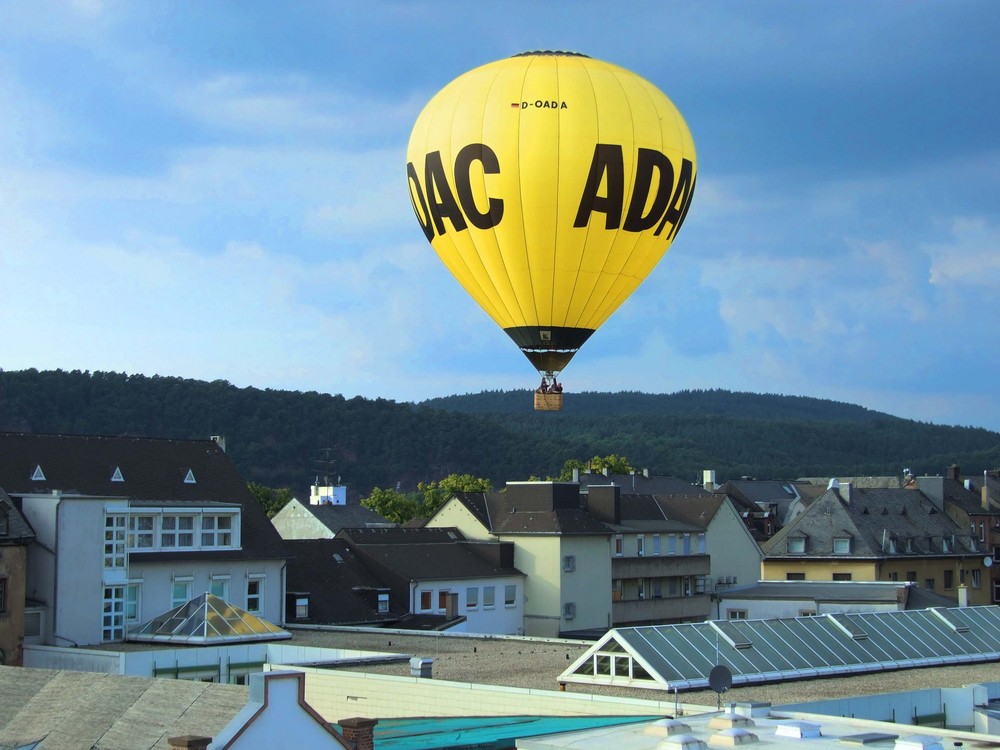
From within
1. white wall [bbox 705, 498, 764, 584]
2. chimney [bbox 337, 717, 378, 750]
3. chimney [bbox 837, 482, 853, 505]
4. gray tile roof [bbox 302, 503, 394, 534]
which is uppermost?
chimney [bbox 837, 482, 853, 505]

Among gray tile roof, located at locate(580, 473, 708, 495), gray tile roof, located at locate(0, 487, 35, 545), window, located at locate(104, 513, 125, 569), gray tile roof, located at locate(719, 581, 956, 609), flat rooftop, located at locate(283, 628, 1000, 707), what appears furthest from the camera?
gray tile roof, located at locate(580, 473, 708, 495)

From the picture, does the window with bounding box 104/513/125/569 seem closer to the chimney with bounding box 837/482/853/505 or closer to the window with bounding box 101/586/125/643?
the window with bounding box 101/586/125/643

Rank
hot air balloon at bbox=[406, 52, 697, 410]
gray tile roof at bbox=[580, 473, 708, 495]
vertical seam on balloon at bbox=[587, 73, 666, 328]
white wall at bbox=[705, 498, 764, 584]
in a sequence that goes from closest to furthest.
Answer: hot air balloon at bbox=[406, 52, 697, 410] → vertical seam on balloon at bbox=[587, 73, 666, 328] → white wall at bbox=[705, 498, 764, 584] → gray tile roof at bbox=[580, 473, 708, 495]

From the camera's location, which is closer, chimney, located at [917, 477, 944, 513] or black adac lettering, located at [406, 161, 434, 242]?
black adac lettering, located at [406, 161, 434, 242]

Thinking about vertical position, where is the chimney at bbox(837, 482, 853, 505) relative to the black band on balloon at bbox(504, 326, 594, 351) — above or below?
below

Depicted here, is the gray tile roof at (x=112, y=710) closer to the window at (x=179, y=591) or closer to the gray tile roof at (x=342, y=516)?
the window at (x=179, y=591)

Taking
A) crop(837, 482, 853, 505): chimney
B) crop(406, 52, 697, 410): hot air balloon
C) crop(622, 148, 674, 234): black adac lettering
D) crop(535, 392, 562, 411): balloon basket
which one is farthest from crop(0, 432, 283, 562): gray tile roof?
crop(837, 482, 853, 505): chimney

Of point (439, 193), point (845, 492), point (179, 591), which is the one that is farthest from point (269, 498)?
point (439, 193)
